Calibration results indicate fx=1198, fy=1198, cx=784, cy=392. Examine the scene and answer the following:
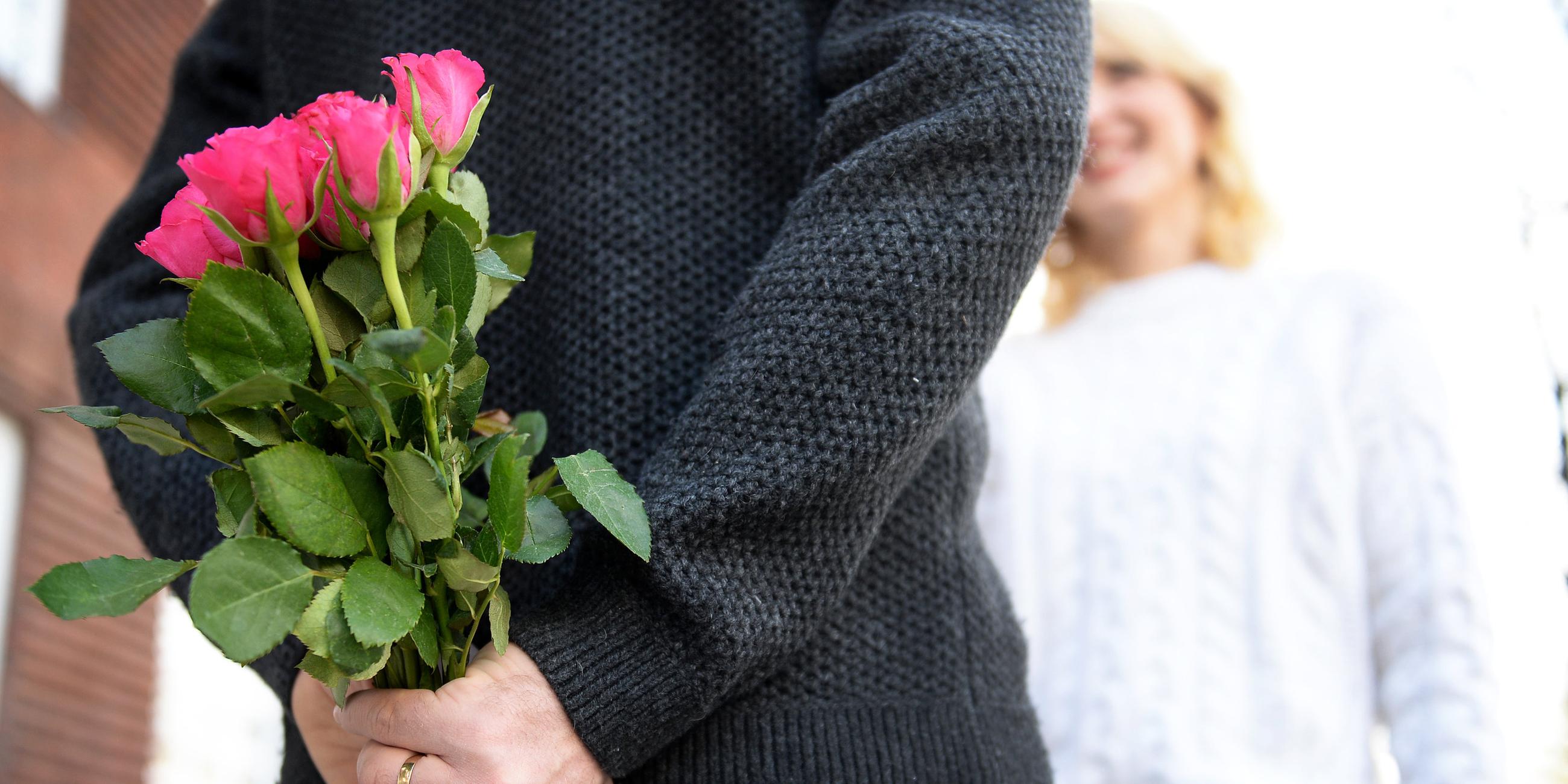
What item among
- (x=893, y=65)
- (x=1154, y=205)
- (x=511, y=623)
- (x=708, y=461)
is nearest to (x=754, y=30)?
(x=893, y=65)

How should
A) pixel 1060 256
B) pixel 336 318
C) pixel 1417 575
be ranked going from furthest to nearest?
1. pixel 1060 256
2. pixel 1417 575
3. pixel 336 318

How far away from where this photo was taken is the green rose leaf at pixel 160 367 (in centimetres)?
73

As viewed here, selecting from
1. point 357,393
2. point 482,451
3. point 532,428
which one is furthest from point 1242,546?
point 357,393

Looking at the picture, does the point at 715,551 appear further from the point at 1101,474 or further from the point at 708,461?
the point at 1101,474

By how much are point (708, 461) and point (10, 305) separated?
3.94 m

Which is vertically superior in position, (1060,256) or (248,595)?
(248,595)

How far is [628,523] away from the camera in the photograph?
29.9 inches

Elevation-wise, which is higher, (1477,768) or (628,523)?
(628,523)

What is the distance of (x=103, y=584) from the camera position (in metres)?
0.68

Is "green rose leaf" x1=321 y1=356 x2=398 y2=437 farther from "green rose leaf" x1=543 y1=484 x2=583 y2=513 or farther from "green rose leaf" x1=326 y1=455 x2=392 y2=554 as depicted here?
"green rose leaf" x1=543 y1=484 x2=583 y2=513

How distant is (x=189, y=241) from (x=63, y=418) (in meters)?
3.77

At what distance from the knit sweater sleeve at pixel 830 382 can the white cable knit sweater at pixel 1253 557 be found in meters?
0.95

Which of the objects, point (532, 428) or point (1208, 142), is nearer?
point (532, 428)

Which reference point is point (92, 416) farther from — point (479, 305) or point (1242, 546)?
point (1242, 546)
